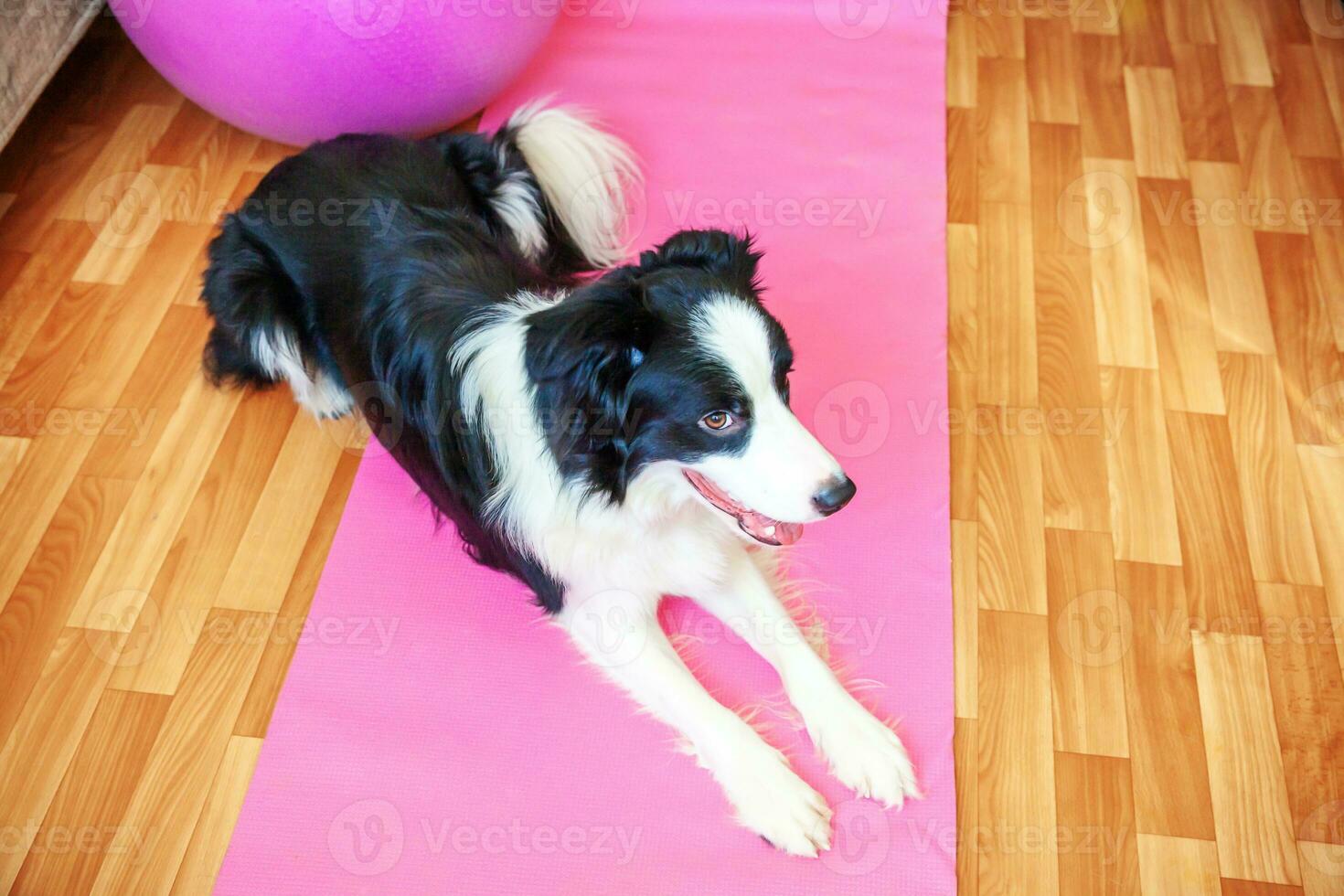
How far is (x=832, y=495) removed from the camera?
154 centimetres

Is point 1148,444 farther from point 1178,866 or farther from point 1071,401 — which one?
point 1178,866

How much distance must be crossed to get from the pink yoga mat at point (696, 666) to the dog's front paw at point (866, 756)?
0.10 ft

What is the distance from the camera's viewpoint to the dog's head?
1.46m

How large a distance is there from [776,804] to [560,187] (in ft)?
4.92

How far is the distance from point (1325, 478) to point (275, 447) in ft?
7.84

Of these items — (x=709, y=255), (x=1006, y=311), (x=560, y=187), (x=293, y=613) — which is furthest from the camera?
(x=1006, y=311)

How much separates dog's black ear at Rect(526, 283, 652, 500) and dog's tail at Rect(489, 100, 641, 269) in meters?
0.80

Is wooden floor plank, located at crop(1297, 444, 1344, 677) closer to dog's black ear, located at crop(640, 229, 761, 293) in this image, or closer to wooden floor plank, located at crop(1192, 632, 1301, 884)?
wooden floor plank, located at crop(1192, 632, 1301, 884)

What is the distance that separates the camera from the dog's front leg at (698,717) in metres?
1.76
